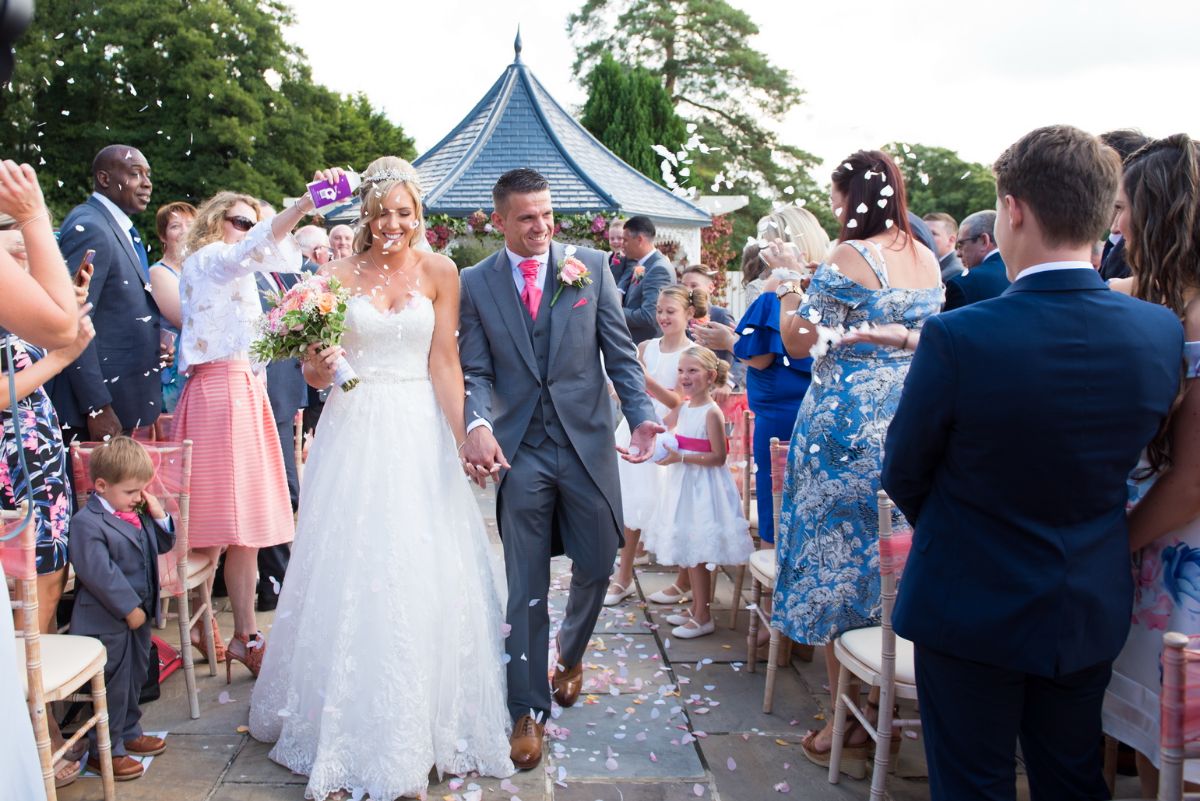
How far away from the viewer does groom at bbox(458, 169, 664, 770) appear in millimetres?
3828

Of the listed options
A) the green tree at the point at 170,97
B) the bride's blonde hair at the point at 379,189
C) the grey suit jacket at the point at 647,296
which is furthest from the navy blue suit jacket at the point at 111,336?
the green tree at the point at 170,97

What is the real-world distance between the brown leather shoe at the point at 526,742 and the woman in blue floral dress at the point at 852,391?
1111 mm

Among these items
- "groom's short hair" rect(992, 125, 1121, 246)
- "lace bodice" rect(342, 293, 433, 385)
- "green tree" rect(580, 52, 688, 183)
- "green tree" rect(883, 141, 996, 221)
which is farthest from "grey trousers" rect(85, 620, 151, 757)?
"green tree" rect(883, 141, 996, 221)

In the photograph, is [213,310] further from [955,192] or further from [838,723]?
[955,192]

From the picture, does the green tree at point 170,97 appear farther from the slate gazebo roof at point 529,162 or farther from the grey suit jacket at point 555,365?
the grey suit jacket at point 555,365

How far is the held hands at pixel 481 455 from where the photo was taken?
141 inches

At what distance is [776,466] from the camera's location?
4301mm

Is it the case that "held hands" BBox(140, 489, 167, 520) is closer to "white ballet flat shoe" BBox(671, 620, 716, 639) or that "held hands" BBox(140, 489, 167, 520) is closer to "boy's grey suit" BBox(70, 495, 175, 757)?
"boy's grey suit" BBox(70, 495, 175, 757)

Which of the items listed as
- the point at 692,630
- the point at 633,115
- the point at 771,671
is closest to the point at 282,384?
the point at 692,630

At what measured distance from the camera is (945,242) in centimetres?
691

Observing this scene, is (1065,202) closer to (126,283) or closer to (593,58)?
(126,283)

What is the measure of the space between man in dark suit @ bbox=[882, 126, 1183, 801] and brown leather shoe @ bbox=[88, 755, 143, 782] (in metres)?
2.96

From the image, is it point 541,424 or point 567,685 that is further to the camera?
point 567,685

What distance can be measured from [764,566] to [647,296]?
4000mm
